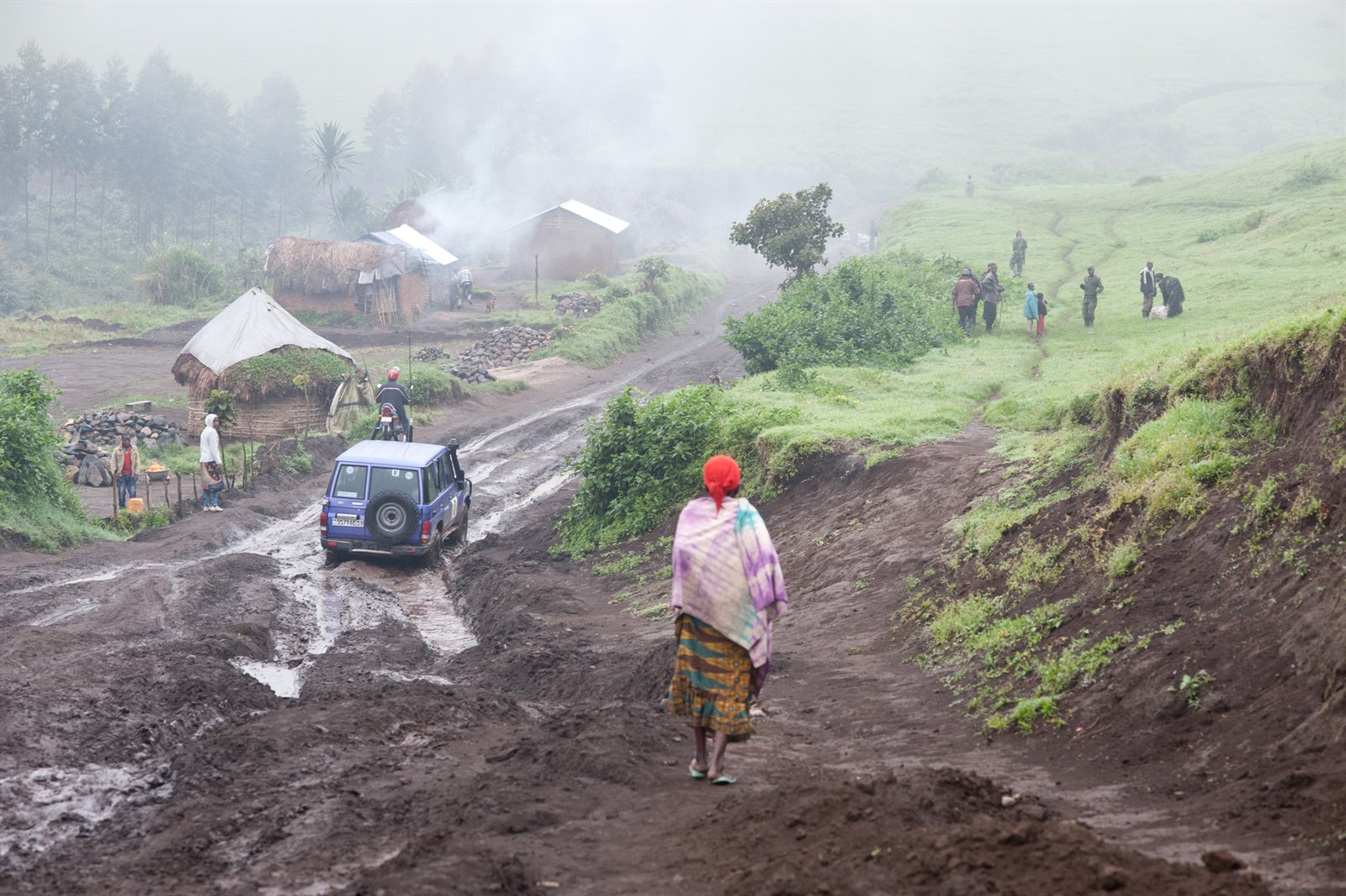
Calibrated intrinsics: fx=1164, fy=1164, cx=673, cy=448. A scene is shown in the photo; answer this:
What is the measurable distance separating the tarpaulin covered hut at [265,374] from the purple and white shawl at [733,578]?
24.4 m

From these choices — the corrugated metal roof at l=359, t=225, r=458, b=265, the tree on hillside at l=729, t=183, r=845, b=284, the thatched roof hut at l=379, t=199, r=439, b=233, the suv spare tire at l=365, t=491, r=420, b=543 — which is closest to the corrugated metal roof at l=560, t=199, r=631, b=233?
the corrugated metal roof at l=359, t=225, r=458, b=265

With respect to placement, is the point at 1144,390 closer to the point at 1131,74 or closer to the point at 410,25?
the point at 1131,74

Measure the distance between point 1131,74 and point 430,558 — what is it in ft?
431

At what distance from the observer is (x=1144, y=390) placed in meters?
11.6

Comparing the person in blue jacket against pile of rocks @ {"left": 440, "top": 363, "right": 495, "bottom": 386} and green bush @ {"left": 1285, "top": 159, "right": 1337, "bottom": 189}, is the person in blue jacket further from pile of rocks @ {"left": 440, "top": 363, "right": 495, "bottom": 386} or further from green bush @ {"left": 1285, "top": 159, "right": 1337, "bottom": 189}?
green bush @ {"left": 1285, "top": 159, "right": 1337, "bottom": 189}

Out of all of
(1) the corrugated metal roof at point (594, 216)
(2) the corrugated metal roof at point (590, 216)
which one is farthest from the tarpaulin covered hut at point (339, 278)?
(1) the corrugated metal roof at point (594, 216)

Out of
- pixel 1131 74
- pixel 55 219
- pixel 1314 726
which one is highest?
pixel 1131 74

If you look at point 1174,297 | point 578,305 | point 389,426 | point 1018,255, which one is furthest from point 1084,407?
point 578,305

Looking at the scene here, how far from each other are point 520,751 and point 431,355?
122ft

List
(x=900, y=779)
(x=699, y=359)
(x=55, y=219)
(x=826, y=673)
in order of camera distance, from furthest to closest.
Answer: (x=55, y=219)
(x=699, y=359)
(x=826, y=673)
(x=900, y=779)

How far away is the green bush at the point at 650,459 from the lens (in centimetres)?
1814

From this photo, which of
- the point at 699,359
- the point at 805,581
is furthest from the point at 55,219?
the point at 805,581

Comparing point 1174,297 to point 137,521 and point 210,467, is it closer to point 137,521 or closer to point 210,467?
point 210,467

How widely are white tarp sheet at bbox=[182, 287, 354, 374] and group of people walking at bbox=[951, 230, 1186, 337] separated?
1643cm
